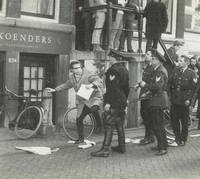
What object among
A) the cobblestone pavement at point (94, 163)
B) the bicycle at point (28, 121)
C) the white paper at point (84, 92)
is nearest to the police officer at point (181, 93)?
the cobblestone pavement at point (94, 163)

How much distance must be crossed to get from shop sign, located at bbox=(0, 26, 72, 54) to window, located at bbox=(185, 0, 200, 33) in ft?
20.8

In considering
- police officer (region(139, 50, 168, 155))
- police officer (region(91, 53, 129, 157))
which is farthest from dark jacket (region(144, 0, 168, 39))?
police officer (region(91, 53, 129, 157))

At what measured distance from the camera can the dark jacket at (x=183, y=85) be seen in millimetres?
8805

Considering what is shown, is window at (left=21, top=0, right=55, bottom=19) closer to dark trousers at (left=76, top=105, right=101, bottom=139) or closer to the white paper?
the white paper

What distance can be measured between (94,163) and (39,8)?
5.84 metres

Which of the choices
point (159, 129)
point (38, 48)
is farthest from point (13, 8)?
point (159, 129)

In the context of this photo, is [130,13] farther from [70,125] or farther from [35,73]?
[70,125]

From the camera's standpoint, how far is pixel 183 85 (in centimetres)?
887

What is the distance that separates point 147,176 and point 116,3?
711 centimetres

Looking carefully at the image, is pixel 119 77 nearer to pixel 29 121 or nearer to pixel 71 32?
pixel 29 121

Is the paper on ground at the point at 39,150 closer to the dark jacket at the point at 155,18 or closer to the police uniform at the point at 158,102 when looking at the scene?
the police uniform at the point at 158,102

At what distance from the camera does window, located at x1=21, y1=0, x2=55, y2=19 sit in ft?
37.9

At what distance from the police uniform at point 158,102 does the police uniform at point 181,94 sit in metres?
0.64

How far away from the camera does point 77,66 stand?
28.6ft
